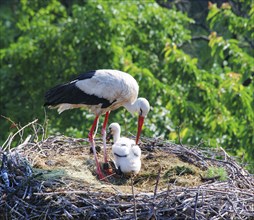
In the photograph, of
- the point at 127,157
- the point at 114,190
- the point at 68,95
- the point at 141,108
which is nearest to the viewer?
the point at 114,190

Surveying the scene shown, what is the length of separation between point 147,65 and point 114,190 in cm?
645

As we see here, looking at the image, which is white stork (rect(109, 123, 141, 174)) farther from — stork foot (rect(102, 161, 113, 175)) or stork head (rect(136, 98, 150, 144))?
stork head (rect(136, 98, 150, 144))

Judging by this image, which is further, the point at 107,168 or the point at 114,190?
the point at 107,168

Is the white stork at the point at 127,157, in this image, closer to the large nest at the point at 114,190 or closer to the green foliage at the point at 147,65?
the large nest at the point at 114,190

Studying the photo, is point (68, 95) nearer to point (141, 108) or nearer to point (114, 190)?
point (141, 108)

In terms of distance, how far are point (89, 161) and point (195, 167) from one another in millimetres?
1294

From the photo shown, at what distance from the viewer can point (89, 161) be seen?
10.7 m

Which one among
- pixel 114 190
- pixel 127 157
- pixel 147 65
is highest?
pixel 114 190

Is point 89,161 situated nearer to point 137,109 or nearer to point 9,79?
point 137,109

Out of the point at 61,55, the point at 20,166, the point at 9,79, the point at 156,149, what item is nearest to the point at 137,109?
the point at 156,149

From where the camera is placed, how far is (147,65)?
1537 cm

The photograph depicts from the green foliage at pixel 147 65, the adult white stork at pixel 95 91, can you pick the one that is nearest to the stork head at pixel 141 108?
the adult white stork at pixel 95 91

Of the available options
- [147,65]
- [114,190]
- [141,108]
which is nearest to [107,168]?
[141,108]

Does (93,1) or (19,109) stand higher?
(93,1)
